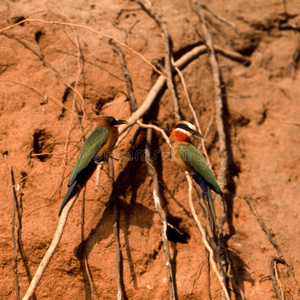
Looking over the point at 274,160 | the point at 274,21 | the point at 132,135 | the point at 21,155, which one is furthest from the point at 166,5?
the point at 21,155

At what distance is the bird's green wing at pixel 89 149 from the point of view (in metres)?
2.23

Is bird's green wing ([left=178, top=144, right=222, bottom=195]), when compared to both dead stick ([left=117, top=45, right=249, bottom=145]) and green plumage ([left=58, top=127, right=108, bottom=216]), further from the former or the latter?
green plumage ([left=58, top=127, right=108, bottom=216])

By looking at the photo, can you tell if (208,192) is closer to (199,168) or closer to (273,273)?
(199,168)

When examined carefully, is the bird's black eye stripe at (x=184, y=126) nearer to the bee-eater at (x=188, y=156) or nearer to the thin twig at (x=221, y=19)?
the bee-eater at (x=188, y=156)

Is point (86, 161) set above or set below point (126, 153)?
below

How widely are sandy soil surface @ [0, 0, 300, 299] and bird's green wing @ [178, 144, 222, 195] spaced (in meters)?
0.22

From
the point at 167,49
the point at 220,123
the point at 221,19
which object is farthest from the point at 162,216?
the point at 221,19

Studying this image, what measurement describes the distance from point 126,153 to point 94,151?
1.10ft

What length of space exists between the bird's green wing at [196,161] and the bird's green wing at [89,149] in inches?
22.7

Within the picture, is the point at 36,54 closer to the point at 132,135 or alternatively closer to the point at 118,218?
the point at 132,135

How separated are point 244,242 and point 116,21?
2207 millimetres

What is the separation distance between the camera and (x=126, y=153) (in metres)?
2.61

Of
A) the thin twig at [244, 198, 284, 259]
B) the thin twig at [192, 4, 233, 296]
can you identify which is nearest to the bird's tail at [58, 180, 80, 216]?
the thin twig at [192, 4, 233, 296]

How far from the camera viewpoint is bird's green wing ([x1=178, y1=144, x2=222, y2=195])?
2.47 metres
